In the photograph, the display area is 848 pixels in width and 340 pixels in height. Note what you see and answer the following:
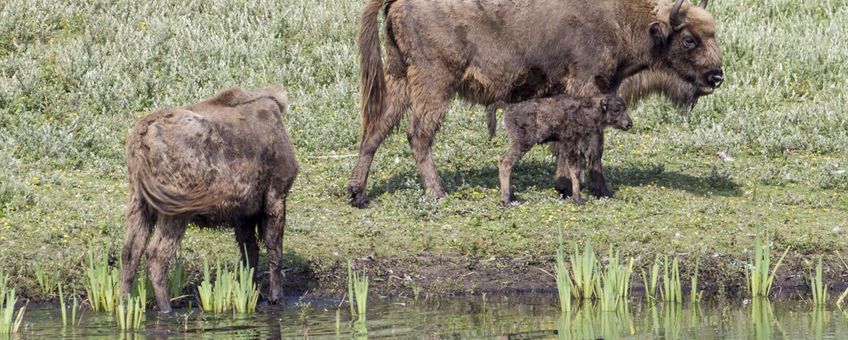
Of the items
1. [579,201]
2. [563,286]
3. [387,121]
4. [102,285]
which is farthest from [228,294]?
[579,201]

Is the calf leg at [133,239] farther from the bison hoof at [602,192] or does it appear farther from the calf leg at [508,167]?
the bison hoof at [602,192]

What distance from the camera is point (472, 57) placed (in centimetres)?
1302

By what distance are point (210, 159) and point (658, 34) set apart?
5.80 meters

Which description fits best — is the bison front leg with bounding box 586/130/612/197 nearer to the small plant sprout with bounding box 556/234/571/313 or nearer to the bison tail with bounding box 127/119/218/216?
the small plant sprout with bounding box 556/234/571/313

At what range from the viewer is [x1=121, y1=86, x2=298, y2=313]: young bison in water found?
9.19m

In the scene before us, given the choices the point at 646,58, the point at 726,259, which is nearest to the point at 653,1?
the point at 646,58

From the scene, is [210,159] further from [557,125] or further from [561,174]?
[561,174]

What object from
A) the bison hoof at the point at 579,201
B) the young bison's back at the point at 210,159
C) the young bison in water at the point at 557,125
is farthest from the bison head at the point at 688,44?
the young bison's back at the point at 210,159

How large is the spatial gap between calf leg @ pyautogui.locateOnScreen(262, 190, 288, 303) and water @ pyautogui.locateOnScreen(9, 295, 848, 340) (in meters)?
0.17

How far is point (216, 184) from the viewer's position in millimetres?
9359

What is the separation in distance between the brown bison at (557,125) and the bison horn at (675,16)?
1113mm

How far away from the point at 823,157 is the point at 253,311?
7.66 m

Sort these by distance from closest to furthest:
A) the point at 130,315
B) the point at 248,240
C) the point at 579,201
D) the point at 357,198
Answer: the point at 130,315, the point at 248,240, the point at 579,201, the point at 357,198

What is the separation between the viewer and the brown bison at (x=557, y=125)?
42.0ft
